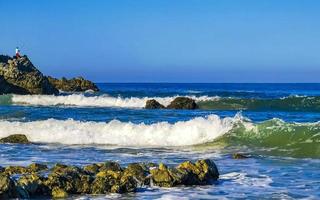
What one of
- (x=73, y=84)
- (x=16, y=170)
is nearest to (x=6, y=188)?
(x=16, y=170)

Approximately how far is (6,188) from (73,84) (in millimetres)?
58489

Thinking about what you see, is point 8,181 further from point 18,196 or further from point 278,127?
point 278,127

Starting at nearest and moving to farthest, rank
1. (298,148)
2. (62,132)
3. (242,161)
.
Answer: (242,161)
(298,148)
(62,132)

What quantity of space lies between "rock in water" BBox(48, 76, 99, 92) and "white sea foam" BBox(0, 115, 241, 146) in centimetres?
4599

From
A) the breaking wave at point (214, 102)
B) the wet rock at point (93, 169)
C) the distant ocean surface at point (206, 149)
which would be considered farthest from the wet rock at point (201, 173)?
the breaking wave at point (214, 102)

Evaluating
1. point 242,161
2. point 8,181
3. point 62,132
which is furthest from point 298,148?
point 8,181

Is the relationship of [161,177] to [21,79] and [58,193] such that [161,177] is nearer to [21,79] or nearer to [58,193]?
[58,193]

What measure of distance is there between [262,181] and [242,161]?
108 inches

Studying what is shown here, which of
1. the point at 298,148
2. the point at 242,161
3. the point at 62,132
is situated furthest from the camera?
the point at 62,132

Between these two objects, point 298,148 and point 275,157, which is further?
point 298,148

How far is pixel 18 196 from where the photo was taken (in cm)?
864

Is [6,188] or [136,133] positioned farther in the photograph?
[136,133]

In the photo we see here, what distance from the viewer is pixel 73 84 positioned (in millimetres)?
66438

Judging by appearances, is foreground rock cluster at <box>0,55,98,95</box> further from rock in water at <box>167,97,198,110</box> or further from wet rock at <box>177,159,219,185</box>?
wet rock at <box>177,159,219,185</box>
